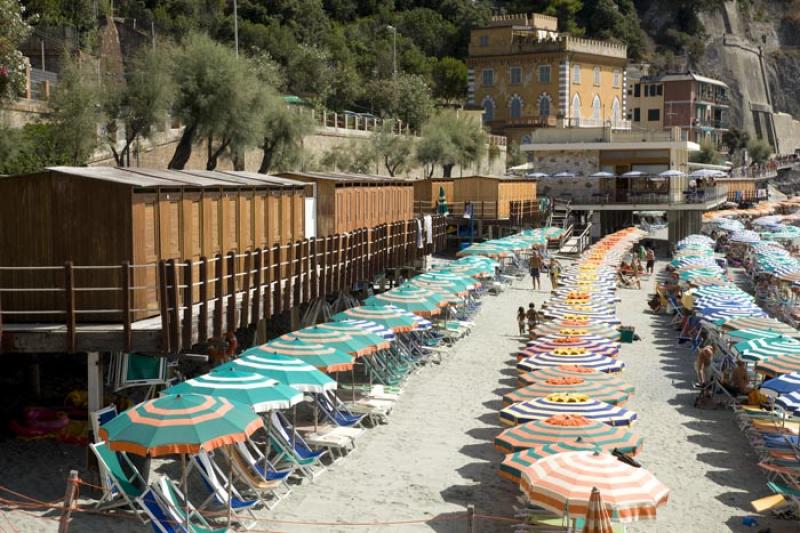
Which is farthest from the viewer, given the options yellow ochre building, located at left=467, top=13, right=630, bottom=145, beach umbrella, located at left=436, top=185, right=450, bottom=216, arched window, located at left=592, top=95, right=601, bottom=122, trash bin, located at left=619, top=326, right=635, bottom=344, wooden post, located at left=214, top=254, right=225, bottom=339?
arched window, located at left=592, top=95, right=601, bottom=122

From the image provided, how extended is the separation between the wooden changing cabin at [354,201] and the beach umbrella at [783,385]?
11142mm

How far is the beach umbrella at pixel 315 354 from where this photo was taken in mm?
15539

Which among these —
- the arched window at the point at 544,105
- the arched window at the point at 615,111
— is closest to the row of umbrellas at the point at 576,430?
the arched window at the point at 544,105

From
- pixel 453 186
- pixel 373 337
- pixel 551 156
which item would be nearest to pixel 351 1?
pixel 551 156

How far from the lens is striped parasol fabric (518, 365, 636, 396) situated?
16.5 metres

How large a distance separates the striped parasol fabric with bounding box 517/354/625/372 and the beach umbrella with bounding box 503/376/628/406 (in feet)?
5.91

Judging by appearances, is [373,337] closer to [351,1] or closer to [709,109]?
[351,1]

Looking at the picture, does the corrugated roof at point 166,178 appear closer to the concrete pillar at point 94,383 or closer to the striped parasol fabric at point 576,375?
the concrete pillar at point 94,383

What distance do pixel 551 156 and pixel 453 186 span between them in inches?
594

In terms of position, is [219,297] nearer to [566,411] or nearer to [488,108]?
[566,411]

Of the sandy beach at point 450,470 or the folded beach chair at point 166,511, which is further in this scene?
the sandy beach at point 450,470

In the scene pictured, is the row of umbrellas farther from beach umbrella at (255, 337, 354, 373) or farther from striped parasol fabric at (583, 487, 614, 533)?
beach umbrella at (255, 337, 354, 373)

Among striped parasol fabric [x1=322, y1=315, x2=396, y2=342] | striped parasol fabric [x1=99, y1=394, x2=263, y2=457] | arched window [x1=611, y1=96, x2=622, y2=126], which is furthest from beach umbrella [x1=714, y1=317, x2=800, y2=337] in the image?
arched window [x1=611, y1=96, x2=622, y2=126]

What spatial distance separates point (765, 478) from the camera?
14570mm
